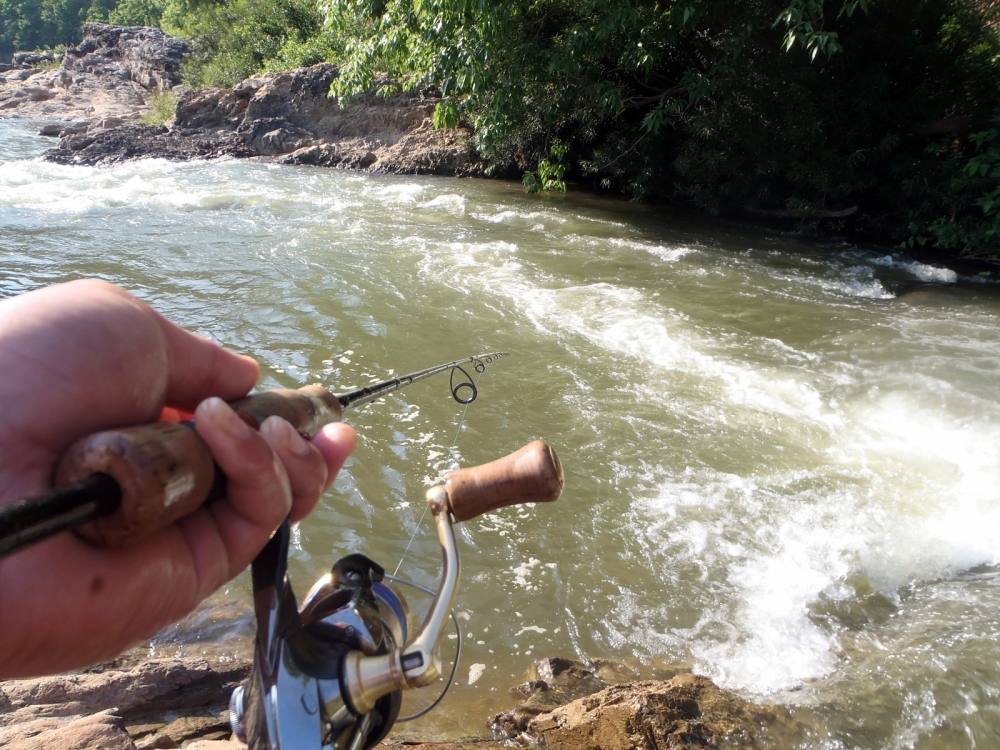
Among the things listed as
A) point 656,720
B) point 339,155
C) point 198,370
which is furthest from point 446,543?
point 339,155

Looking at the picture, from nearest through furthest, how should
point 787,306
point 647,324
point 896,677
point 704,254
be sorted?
1. point 896,677
2. point 647,324
3. point 787,306
4. point 704,254

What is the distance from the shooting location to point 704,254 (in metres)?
9.77

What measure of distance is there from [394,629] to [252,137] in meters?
18.1

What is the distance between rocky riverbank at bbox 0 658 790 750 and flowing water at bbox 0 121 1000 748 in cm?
Answer: 23

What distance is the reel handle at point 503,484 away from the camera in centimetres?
158

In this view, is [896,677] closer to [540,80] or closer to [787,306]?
[787,306]

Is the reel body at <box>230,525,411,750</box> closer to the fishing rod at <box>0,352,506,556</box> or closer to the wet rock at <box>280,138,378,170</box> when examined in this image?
the fishing rod at <box>0,352,506,556</box>

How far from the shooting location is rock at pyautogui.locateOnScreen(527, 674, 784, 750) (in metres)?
2.26

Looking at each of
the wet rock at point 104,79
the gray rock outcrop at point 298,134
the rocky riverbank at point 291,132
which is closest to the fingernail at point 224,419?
the rocky riverbank at point 291,132

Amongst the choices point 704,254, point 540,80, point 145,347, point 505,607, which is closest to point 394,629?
point 145,347

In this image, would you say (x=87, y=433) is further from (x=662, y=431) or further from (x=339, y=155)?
(x=339, y=155)

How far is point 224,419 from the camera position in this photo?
1111 millimetres

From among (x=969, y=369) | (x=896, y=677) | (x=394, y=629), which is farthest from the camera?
(x=969, y=369)

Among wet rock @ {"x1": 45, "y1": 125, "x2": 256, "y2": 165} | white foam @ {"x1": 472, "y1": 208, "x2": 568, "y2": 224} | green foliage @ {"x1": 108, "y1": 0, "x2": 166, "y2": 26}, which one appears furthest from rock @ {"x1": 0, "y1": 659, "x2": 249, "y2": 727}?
green foliage @ {"x1": 108, "y1": 0, "x2": 166, "y2": 26}
